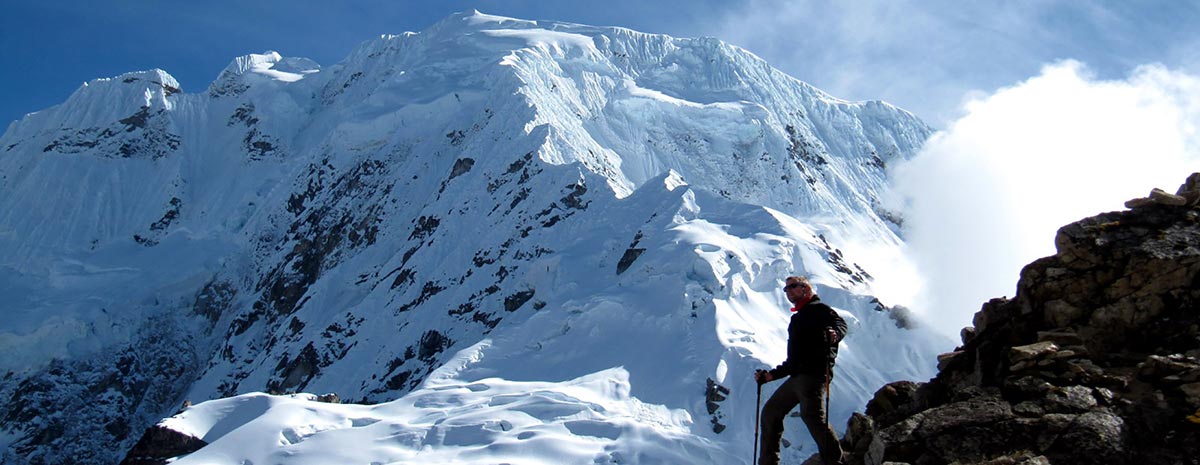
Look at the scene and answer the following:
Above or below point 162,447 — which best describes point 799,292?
below

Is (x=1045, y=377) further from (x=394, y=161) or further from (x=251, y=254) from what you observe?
(x=251, y=254)

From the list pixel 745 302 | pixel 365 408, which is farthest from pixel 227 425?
pixel 745 302

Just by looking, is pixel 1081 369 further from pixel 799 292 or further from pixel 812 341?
pixel 799 292

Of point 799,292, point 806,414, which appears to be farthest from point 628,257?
point 806,414

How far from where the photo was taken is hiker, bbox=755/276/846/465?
11000 mm

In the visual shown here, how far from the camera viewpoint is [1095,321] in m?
12.7

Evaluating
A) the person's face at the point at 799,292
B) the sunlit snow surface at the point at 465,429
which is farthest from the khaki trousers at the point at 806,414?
the sunlit snow surface at the point at 465,429

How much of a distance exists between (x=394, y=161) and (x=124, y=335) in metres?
34.3

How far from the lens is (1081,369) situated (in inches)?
456

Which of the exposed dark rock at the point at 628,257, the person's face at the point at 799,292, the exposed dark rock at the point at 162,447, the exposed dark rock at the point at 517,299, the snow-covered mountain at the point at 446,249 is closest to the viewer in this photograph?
the person's face at the point at 799,292

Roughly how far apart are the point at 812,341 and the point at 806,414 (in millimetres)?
769

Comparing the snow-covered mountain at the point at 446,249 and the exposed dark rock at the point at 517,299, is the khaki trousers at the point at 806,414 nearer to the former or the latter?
the snow-covered mountain at the point at 446,249

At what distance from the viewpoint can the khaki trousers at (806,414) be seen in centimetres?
1099

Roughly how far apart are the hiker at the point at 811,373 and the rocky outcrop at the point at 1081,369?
0.71m
